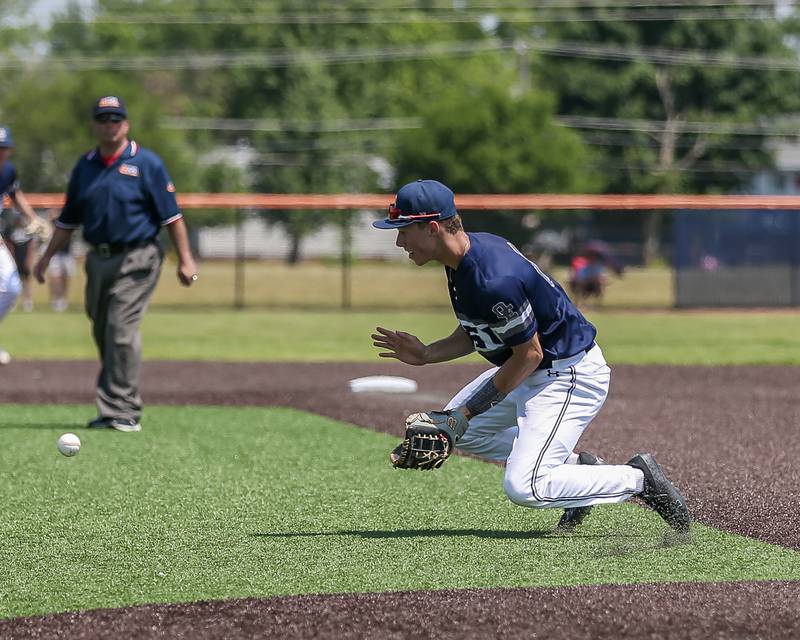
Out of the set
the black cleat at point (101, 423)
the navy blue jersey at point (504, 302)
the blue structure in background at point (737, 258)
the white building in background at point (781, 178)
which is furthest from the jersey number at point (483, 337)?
the white building in background at point (781, 178)

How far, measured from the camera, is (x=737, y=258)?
24188 millimetres

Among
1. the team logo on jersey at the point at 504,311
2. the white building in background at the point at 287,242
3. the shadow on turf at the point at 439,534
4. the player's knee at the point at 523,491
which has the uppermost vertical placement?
the team logo on jersey at the point at 504,311

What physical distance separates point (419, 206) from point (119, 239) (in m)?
4.60

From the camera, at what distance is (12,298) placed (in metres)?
10.5

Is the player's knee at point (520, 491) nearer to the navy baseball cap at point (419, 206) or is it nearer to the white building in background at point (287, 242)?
the navy baseball cap at point (419, 206)

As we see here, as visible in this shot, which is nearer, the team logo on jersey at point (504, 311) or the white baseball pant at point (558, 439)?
the team logo on jersey at point (504, 311)

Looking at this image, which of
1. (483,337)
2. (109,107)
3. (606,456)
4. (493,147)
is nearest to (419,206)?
(483,337)

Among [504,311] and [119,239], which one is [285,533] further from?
[119,239]

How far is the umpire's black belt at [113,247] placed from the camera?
31.0ft

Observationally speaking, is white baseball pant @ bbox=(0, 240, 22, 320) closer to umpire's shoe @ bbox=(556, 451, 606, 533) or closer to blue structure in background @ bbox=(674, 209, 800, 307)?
umpire's shoe @ bbox=(556, 451, 606, 533)

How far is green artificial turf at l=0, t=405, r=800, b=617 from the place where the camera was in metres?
5.00

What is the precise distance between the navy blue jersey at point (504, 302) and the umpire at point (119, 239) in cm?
431

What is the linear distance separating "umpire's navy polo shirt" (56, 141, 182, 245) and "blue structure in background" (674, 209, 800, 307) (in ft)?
54.2

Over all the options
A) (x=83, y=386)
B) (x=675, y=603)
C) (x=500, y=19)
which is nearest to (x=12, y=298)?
(x=83, y=386)
